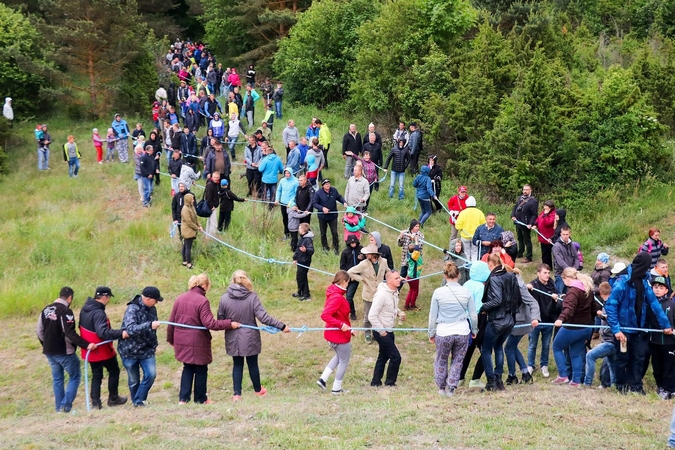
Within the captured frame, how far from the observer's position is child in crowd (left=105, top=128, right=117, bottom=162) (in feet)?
77.4

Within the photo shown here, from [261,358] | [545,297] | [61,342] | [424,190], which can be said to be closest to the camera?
[61,342]

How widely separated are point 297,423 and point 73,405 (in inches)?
171

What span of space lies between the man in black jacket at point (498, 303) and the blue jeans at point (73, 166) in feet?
55.1

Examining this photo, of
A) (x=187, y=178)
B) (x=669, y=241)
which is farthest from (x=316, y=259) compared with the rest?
(x=669, y=241)

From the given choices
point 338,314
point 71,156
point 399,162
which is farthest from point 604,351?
point 71,156

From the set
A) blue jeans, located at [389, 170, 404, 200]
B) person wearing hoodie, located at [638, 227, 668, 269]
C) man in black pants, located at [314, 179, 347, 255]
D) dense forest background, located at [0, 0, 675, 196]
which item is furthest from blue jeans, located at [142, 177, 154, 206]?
person wearing hoodie, located at [638, 227, 668, 269]

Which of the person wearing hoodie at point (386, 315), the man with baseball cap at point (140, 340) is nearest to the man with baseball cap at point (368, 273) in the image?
the person wearing hoodie at point (386, 315)

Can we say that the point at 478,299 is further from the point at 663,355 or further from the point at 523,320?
the point at 663,355

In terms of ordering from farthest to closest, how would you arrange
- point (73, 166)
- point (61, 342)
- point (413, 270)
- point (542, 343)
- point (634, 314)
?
point (73, 166), point (413, 270), point (542, 343), point (61, 342), point (634, 314)

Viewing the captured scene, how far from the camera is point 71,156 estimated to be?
2231 cm

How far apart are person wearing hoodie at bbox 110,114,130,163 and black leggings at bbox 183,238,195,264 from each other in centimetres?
924

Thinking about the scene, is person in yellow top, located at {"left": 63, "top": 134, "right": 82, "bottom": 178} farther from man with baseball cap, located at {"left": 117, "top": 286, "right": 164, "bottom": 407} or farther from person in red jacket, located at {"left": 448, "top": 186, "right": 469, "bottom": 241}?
man with baseball cap, located at {"left": 117, "top": 286, "right": 164, "bottom": 407}

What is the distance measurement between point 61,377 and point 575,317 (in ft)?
23.8

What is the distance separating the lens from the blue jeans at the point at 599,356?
9.52m
